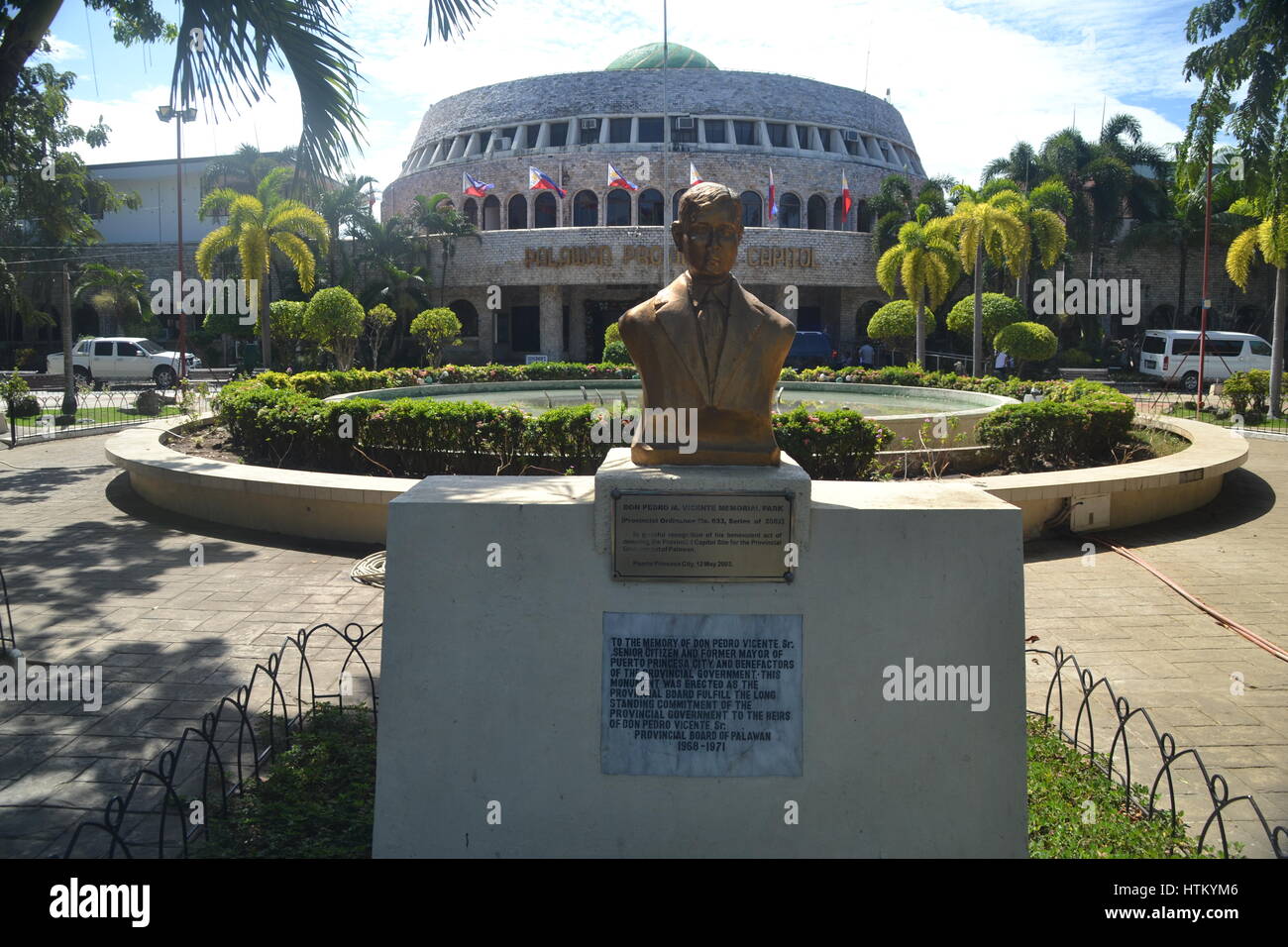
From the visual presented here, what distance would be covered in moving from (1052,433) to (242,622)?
8.24 meters

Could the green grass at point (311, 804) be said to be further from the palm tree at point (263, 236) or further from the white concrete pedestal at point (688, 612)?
the palm tree at point (263, 236)

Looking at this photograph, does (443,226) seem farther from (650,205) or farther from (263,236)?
(263,236)

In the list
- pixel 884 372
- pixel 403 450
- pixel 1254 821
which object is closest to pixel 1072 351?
pixel 884 372

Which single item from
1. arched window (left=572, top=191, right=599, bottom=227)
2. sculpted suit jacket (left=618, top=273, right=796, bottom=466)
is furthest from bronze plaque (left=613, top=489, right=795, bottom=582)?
arched window (left=572, top=191, right=599, bottom=227)

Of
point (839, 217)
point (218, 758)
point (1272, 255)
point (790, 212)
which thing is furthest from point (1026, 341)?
point (218, 758)

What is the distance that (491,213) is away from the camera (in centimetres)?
4209

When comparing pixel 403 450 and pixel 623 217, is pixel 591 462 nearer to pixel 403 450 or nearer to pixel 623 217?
pixel 403 450

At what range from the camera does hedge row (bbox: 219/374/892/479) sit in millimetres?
9203

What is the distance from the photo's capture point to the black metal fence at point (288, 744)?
3.88 m

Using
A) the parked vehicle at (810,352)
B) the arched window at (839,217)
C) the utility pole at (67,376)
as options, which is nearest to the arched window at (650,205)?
the arched window at (839,217)

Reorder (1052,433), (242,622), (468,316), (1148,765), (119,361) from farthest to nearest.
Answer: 1. (468,316)
2. (119,361)
3. (1052,433)
4. (242,622)
5. (1148,765)

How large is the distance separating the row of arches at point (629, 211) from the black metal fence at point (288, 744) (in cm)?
3494

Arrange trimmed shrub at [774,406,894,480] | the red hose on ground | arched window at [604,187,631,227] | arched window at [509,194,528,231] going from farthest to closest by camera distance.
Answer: arched window at [509,194,528,231]
arched window at [604,187,631,227]
trimmed shrub at [774,406,894,480]
the red hose on ground

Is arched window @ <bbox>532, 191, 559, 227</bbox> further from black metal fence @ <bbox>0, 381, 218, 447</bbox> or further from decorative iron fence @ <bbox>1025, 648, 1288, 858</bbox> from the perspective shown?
decorative iron fence @ <bbox>1025, 648, 1288, 858</bbox>
